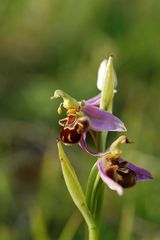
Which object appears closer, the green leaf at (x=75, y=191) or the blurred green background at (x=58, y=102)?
the green leaf at (x=75, y=191)

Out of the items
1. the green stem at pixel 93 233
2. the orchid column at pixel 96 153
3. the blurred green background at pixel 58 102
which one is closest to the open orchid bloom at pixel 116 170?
the orchid column at pixel 96 153

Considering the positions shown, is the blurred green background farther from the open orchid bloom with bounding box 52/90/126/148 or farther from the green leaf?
the open orchid bloom with bounding box 52/90/126/148

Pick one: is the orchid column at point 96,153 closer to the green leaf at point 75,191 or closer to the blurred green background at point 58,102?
the green leaf at point 75,191

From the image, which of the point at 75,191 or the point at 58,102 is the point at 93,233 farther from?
the point at 58,102

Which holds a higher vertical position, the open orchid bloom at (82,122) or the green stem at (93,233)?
the open orchid bloom at (82,122)

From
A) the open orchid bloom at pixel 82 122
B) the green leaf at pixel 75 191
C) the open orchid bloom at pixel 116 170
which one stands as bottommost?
the green leaf at pixel 75 191

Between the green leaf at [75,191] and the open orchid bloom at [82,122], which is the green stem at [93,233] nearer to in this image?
the green leaf at [75,191]

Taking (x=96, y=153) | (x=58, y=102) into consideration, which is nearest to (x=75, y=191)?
(x=96, y=153)

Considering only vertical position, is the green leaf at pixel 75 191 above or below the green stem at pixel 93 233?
above
